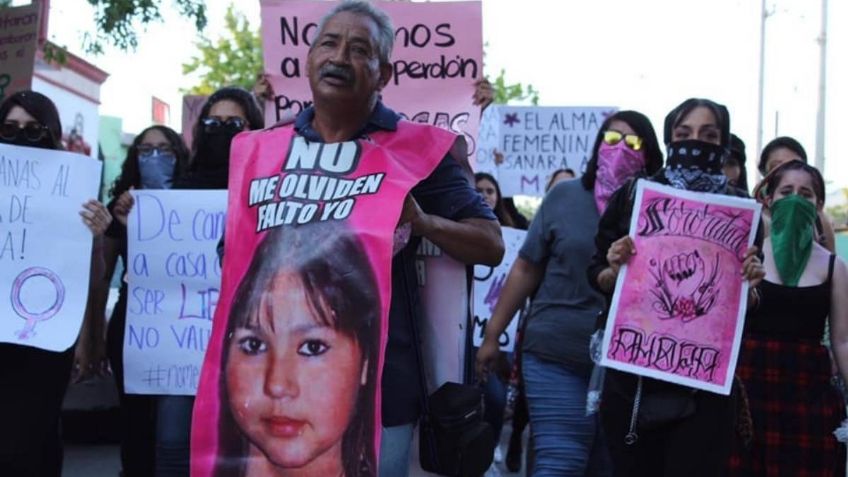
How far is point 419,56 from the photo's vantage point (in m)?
6.20

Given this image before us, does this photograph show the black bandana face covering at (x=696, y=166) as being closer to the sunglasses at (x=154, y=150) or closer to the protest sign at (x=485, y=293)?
the sunglasses at (x=154, y=150)

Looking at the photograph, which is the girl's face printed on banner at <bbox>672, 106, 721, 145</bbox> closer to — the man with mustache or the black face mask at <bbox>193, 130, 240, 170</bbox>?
the man with mustache

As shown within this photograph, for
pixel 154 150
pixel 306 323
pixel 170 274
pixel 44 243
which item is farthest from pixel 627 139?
pixel 306 323

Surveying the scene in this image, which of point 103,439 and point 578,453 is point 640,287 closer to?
point 578,453

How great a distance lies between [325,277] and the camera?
3.22m

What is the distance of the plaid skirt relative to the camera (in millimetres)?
5523

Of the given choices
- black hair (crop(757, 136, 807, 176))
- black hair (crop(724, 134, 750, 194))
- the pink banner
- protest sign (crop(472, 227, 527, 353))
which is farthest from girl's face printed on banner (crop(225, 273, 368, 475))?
protest sign (crop(472, 227, 527, 353))

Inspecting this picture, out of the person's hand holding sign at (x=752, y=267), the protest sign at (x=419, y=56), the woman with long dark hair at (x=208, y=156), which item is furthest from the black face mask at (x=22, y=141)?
the person's hand holding sign at (x=752, y=267)

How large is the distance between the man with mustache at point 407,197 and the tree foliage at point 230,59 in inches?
1308

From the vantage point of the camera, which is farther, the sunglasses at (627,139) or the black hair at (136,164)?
the black hair at (136,164)

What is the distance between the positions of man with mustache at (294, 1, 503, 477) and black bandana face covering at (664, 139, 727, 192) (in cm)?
132

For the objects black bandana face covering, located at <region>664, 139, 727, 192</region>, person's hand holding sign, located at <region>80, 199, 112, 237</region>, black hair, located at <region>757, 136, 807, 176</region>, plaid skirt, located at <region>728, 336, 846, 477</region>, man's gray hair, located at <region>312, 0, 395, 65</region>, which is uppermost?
black hair, located at <region>757, 136, 807, 176</region>

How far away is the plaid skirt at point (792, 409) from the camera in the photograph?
217 inches

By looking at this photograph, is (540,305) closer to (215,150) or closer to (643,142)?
(643,142)
